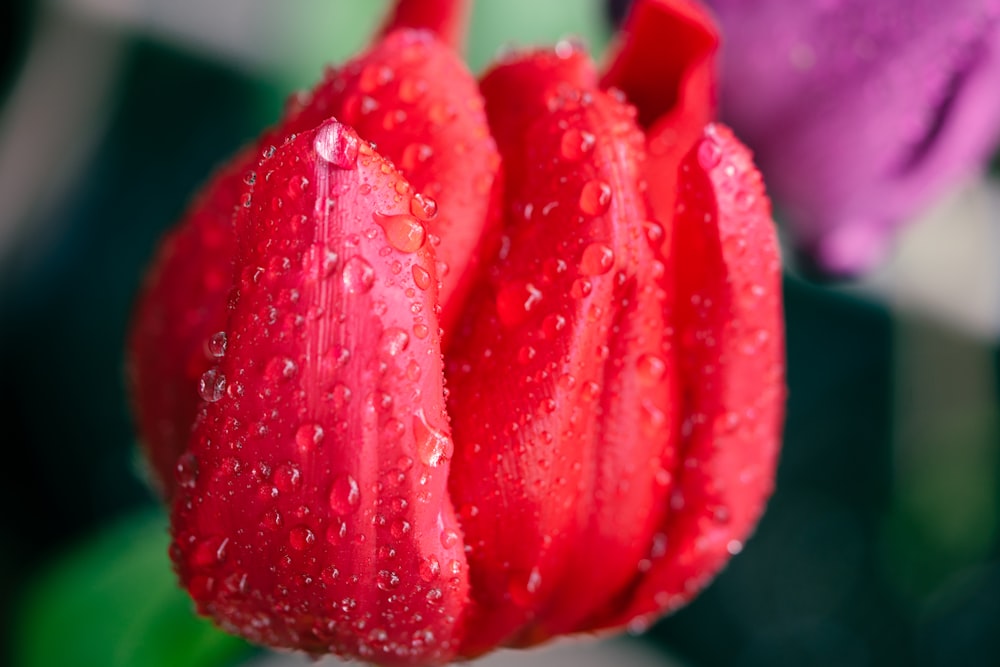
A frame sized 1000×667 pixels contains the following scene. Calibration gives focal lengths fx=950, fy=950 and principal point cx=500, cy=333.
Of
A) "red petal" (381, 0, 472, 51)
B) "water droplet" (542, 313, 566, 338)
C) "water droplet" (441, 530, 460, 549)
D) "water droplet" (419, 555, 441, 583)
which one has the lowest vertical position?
"water droplet" (419, 555, 441, 583)

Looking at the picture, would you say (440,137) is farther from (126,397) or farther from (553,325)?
(126,397)

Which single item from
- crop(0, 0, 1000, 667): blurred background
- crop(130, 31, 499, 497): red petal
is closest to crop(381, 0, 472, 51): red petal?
crop(130, 31, 499, 497): red petal

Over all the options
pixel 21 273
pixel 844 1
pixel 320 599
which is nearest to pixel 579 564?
pixel 320 599

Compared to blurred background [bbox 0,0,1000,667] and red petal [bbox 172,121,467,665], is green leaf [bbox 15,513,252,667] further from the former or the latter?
red petal [bbox 172,121,467,665]

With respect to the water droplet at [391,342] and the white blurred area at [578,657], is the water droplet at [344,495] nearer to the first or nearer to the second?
the water droplet at [391,342]

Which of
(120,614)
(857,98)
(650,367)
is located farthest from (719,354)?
(120,614)

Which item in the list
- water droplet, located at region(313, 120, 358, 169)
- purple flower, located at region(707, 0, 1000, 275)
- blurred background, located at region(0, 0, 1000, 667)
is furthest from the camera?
blurred background, located at region(0, 0, 1000, 667)
